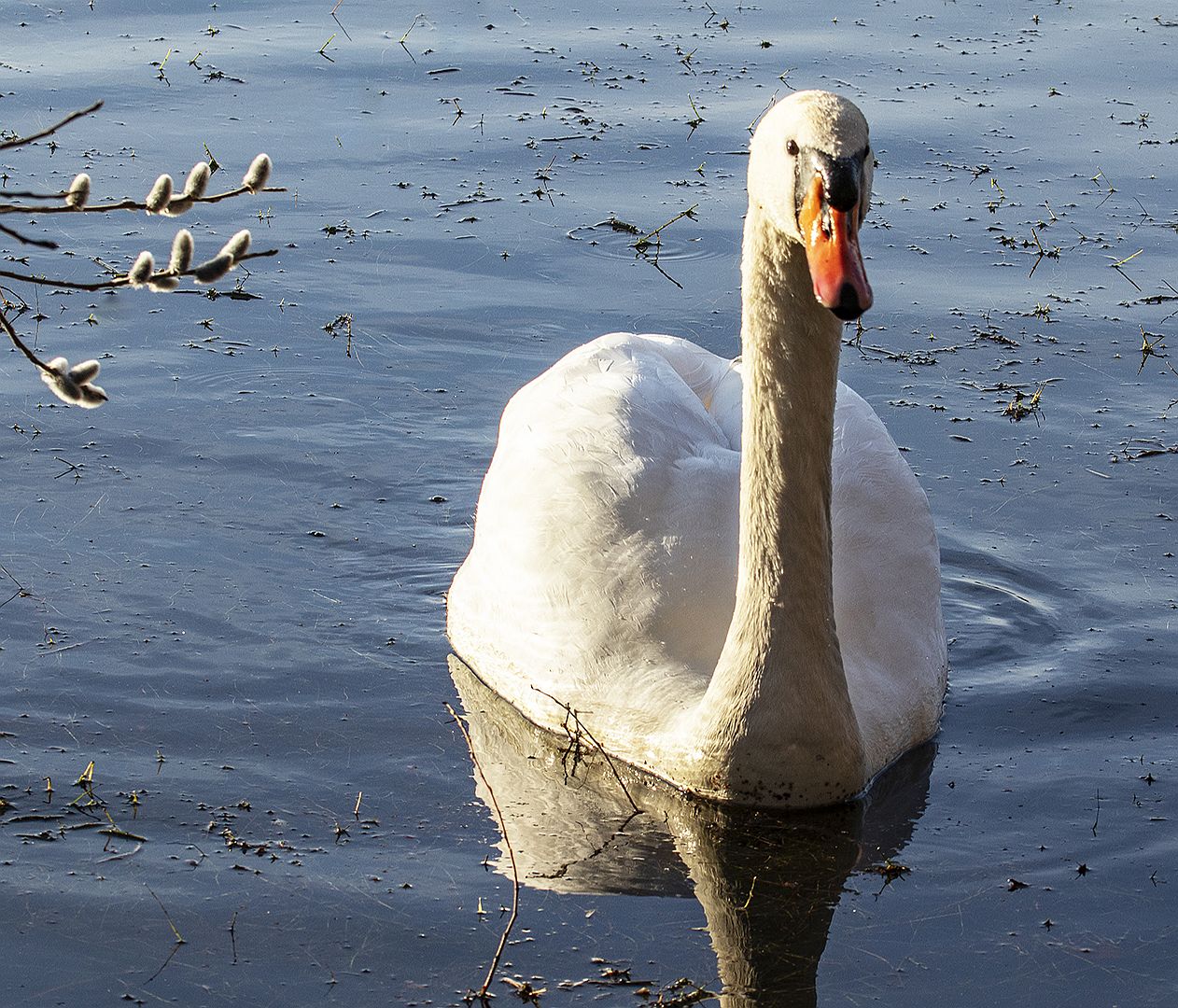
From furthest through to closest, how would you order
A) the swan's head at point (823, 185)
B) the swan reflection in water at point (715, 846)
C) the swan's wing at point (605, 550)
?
the swan's wing at point (605, 550), the swan reflection in water at point (715, 846), the swan's head at point (823, 185)

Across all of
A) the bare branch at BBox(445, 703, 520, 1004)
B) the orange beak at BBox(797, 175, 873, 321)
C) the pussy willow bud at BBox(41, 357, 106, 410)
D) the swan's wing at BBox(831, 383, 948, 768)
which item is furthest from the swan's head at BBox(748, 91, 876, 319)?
the pussy willow bud at BBox(41, 357, 106, 410)

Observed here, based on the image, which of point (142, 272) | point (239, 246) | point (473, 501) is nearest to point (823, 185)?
point (239, 246)

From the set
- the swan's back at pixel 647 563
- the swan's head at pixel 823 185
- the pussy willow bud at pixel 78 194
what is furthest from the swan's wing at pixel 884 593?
the pussy willow bud at pixel 78 194

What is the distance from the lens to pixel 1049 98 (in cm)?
1386

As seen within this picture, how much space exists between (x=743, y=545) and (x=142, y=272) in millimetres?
2827

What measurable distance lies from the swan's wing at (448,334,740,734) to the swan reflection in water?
0.23 meters

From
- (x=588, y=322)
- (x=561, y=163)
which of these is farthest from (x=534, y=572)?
(x=561, y=163)

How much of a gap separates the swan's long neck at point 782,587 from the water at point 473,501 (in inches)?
8.8

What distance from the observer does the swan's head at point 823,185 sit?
4.95 meters

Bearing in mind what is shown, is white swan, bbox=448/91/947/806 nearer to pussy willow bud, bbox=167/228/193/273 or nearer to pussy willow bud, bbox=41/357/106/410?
pussy willow bud, bbox=167/228/193/273

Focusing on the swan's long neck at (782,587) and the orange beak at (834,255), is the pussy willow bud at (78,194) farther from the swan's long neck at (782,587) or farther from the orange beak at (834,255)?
the swan's long neck at (782,587)

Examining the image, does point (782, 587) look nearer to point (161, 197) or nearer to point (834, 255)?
point (834, 255)

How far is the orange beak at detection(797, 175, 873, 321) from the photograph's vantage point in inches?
192

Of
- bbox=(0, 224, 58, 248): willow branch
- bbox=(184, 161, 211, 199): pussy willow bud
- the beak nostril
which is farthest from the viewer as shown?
the beak nostril
